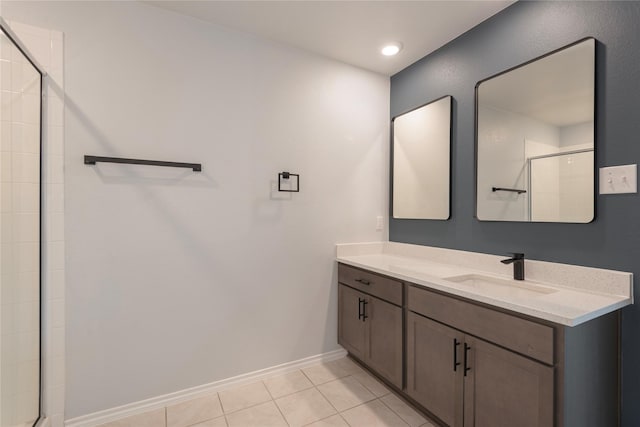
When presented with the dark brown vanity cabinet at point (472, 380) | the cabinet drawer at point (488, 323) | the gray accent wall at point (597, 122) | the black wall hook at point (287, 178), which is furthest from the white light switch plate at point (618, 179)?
the black wall hook at point (287, 178)

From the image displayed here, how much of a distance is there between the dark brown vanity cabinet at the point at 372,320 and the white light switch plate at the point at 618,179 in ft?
3.72

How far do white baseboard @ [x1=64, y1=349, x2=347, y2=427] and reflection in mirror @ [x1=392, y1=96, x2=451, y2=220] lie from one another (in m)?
1.43


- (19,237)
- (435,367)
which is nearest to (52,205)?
(19,237)

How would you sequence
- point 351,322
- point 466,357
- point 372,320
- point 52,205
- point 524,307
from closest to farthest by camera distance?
point 524,307, point 466,357, point 52,205, point 372,320, point 351,322

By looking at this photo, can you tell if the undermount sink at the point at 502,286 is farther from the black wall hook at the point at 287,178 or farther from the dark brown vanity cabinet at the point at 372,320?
the black wall hook at the point at 287,178

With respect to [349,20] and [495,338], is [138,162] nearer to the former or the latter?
[349,20]

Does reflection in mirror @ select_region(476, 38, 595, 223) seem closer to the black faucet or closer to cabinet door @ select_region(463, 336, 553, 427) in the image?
the black faucet

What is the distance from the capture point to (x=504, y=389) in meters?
1.28

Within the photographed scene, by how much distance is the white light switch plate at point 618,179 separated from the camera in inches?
52.1

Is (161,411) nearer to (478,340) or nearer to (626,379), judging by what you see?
(478,340)

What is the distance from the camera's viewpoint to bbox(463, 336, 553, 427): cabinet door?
1151mm

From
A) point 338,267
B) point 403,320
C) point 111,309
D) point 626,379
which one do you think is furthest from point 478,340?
point 111,309

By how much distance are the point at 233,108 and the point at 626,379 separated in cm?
260

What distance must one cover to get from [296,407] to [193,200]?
1477 mm
